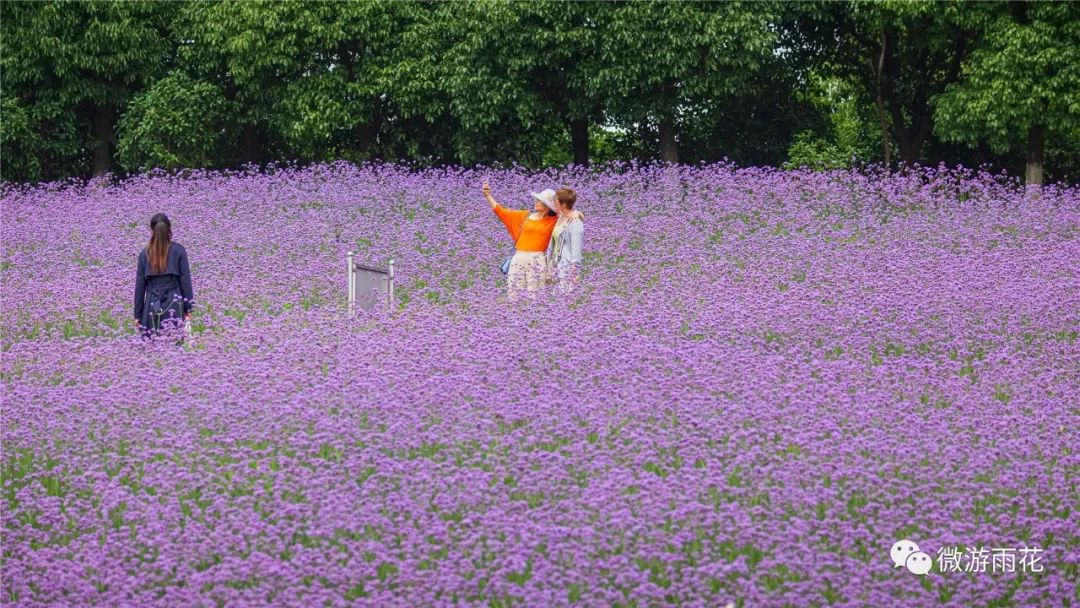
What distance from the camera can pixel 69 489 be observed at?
7.24 meters

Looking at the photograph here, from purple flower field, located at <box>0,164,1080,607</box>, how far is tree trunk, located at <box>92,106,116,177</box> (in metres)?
17.6

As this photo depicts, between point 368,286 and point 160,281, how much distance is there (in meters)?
1.74

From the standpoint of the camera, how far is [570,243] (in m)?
12.5

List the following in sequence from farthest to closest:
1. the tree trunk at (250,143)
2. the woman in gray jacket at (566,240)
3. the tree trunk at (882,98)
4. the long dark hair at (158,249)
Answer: the tree trunk at (250,143)
the tree trunk at (882,98)
the woman in gray jacket at (566,240)
the long dark hair at (158,249)

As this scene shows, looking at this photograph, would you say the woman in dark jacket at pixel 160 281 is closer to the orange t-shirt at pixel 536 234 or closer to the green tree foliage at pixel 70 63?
the orange t-shirt at pixel 536 234

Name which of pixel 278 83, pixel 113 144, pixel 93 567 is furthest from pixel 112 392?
pixel 113 144

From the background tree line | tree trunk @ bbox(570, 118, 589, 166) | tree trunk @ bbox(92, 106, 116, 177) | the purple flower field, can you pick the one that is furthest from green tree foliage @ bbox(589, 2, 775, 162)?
the purple flower field

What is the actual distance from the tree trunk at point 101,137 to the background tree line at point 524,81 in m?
0.05

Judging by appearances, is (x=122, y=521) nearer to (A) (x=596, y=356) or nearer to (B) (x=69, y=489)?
(B) (x=69, y=489)

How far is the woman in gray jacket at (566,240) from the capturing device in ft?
40.7

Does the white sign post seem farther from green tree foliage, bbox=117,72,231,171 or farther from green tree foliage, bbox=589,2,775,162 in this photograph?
green tree foliage, bbox=117,72,231,171

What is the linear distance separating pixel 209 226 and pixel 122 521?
1080cm

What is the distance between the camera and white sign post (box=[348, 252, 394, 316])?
12.0 m

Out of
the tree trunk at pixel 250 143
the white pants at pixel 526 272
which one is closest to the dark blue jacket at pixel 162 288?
the white pants at pixel 526 272
